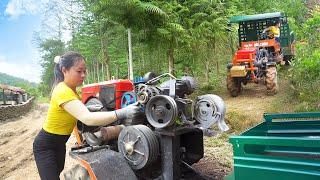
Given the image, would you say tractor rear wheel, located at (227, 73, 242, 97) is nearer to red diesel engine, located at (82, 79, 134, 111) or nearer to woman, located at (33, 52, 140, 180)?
red diesel engine, located at (82, 79, 134, 111)

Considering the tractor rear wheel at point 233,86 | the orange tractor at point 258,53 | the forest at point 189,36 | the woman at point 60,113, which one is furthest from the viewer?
the tractor rear wheel at point 233,86

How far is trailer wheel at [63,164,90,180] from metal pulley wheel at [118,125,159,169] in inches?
17.9

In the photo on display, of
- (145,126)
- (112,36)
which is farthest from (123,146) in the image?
(112,36)

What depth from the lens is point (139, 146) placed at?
3.57m

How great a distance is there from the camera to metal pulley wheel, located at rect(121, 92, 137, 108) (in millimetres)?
4539

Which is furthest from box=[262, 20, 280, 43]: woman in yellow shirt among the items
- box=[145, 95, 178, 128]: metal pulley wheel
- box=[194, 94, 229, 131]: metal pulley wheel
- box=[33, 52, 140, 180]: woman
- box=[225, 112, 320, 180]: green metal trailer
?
box=[225, 112, 320, 180]: green metal trailer

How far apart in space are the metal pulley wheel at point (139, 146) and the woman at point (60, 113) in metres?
0.27

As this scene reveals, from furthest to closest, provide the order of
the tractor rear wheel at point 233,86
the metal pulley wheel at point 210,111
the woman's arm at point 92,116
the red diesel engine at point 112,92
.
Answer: the tractor rear wheel at point 233,86 → the red diesel engine at point 112,92 → the metal pulley wheel at point 210,111 → the woman's arm at point 92,116

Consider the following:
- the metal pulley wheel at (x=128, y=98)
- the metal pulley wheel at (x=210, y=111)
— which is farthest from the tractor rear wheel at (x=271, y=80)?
the metal pulley wheel at (x=210, y=111)

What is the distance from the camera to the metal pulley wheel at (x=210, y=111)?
3840mm

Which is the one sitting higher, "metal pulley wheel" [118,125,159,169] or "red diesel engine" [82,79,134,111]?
"red diesel engine" [82,79,134,111]

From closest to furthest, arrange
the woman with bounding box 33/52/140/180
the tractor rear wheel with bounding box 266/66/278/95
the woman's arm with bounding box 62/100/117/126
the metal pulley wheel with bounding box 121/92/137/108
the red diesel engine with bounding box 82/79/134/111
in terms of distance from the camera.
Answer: the woman's arm with bounding box 62/100/117/126 → the woman with bounding box 33/52/140/180 → the metal pulley wheel with bounding box 121/92/137/108 → the red diesel engine with bounding box 82/79/134/111 → the tractor rear wheel with bounding box 266/66/278/95

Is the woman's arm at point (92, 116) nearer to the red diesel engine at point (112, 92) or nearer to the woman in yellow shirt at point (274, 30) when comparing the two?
the red diesel engine at point (112, 92)

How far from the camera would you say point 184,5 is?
13.2 m
